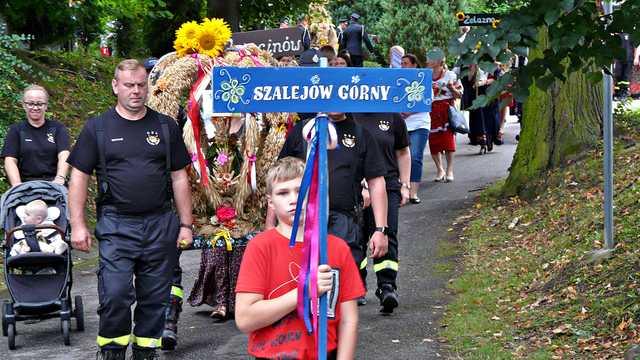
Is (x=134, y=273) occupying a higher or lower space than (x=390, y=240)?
higher

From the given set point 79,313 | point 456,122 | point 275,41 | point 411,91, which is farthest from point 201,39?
point 456,122

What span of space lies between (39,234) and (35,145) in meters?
1.07

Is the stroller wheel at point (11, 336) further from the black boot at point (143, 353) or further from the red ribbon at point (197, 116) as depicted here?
the red ribbon at point (197, 116)

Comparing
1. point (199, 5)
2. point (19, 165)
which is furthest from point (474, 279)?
point (199, 5)

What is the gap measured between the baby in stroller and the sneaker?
2.51m

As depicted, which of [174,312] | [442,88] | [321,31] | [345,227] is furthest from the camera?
[321,31]

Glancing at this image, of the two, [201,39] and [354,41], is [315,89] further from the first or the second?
[354,41]

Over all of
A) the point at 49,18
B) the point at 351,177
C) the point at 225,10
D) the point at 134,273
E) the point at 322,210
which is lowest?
the point at 134,273

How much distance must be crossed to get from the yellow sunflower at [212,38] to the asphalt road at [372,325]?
2.15 m

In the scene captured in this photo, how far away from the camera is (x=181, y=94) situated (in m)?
8.92

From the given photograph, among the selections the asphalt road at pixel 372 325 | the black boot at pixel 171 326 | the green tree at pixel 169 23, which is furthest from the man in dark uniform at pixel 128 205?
the green tree at pixel 169 23

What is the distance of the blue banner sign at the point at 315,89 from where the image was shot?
4.93 metres

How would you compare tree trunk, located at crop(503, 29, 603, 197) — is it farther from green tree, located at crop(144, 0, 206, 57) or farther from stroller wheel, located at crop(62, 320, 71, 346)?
green tree, located at crop(144, 0, 206, 57)

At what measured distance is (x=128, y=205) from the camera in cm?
732
